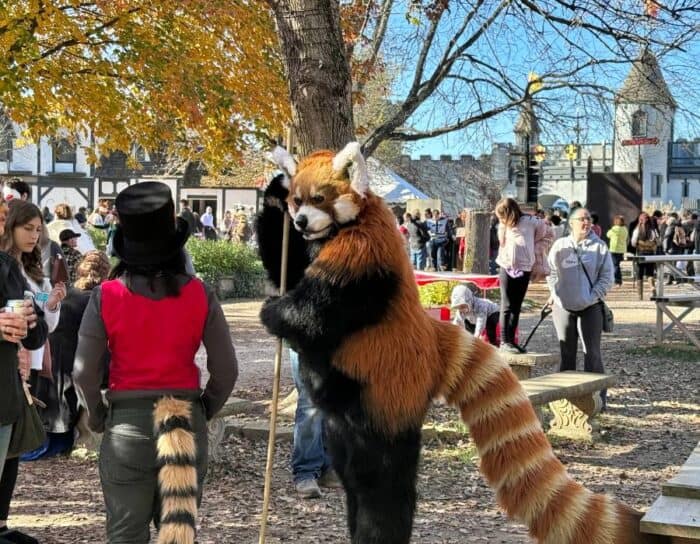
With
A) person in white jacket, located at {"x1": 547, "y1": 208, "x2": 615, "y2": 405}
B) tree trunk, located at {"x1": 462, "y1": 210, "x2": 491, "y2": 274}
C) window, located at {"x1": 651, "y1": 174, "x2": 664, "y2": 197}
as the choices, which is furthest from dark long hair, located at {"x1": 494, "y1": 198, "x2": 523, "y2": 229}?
window, located at {"x1": 651, "y1": 174, "x2": 664, "y2": 197}

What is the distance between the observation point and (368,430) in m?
3.86

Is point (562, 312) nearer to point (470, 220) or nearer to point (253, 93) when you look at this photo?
point (253, 93)

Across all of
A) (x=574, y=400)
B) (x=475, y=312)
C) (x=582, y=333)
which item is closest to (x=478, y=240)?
(x=475, y=312)

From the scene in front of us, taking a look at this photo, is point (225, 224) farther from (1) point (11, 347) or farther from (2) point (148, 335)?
(2) point (148, 335)

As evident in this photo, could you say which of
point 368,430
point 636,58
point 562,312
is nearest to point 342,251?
point 368,430

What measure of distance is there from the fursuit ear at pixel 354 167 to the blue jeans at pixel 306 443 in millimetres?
1994

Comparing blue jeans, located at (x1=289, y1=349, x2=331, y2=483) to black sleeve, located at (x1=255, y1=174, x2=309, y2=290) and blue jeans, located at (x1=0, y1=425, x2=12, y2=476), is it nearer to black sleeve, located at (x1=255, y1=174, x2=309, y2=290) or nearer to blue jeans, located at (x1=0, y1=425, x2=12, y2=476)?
black sleeve, located at (x1=255, y1=174, x2=309, y2=290)

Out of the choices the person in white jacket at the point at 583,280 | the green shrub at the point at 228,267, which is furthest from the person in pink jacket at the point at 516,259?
the green shrub at the point at 228,267

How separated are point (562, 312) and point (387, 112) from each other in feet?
58.1

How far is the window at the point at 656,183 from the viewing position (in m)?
66.0

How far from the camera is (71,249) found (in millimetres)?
9938

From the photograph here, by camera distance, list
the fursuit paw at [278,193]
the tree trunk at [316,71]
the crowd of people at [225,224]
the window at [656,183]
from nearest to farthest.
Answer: the fursuit paw at [278,193], the tree trunk at [316,71], the crowd of people at [225,224], the window at [656,183]

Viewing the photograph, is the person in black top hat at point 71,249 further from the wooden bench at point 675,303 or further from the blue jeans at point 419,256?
the blue jeans at point 419,256

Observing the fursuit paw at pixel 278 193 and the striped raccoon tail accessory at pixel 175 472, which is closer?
the striped raccoon tail accessory at pixel 175 472
